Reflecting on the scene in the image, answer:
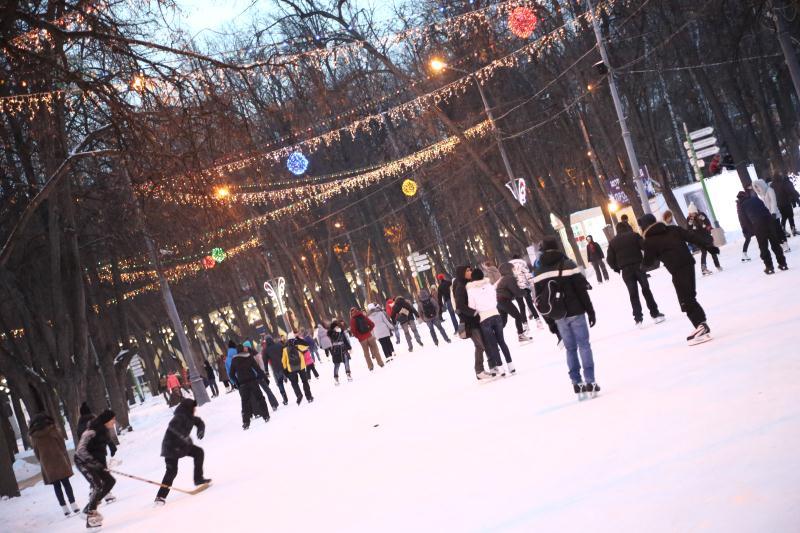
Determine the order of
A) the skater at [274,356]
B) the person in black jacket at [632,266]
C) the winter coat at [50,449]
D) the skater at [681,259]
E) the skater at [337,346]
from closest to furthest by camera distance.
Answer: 1. the skater at [681,259]
2. the person in black jacket at [632,266]
3. the winter coat at [50,449]
4. the skater at [337,346]
5. the skater at [274,356]

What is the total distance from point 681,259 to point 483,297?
3639 millimetres

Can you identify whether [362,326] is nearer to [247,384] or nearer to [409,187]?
[247,384]

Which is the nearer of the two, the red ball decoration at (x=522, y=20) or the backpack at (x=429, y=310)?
the red ball decoration at (x=522, y=20)

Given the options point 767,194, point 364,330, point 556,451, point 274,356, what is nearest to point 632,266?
point 556,451

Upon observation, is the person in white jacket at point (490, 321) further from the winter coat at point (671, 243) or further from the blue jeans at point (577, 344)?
the blue jeans at point (577, 344)

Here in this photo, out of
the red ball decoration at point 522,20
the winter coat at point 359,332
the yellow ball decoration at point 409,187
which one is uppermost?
the red ball decoration at point 522,20

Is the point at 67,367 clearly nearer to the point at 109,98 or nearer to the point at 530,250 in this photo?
the point at 109,98

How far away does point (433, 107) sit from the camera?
1486 inches

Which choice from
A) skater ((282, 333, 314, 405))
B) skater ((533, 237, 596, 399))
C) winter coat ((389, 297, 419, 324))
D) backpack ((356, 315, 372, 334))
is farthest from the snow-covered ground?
winter coat ((389, 297, 419, 324))

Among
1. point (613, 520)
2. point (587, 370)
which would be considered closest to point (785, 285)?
point (587, 370)

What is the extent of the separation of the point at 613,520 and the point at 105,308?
105 ft

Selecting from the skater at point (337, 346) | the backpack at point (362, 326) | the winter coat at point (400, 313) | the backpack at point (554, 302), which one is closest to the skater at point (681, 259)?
the backpack at point (554, 302)

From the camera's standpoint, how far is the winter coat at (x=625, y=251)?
704 inches

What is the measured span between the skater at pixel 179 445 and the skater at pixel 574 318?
5814 millimetres
